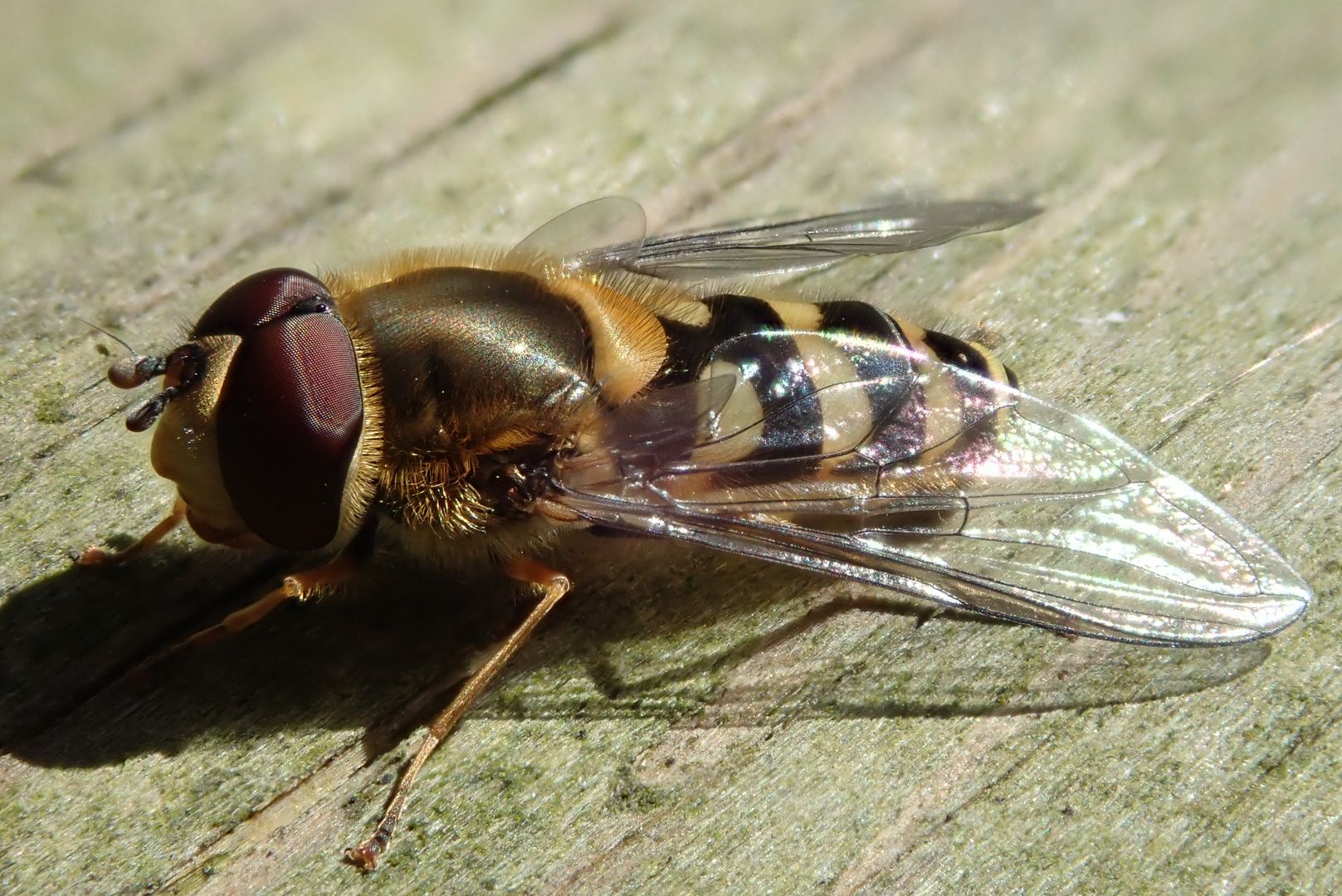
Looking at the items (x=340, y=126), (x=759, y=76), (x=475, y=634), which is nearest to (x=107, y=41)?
(x=340, y=126)

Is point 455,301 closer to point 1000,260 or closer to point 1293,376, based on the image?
point 1000,260

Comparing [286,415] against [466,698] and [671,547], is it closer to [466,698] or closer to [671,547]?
[466,698]

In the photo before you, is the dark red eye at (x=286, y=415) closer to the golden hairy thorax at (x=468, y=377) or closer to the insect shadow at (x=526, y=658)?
the golden hairy thorax at (x=468, y=377)

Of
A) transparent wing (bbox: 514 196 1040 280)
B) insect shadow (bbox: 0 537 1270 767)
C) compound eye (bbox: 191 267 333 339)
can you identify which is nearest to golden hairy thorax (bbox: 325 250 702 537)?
compound eye (bbox: 191 267 333 339)

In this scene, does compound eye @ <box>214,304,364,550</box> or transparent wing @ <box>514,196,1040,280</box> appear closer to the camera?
compound eye @ <box>214,304,364,550</box>

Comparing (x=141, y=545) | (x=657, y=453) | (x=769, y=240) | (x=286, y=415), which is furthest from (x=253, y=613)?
(x=769, y=240)

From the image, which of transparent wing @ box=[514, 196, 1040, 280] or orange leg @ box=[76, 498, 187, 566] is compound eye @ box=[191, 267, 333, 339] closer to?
orange leg @ box=[76, 498, 187, 566]

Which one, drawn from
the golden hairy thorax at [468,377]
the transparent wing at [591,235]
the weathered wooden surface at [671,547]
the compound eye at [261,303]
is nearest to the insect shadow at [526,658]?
the weathered wooden surface at [671,547]
